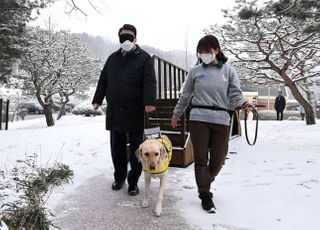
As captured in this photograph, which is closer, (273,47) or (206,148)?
(206,148)

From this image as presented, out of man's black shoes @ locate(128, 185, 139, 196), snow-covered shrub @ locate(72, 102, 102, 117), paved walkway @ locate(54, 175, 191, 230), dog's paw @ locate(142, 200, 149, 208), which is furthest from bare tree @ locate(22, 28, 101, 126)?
dog's paw @ locate(142, 200, 149, 208)

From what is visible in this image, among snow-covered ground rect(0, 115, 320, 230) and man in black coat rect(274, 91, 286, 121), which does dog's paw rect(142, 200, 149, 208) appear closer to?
snow-covered ground rect(0, 115, 320, 230)

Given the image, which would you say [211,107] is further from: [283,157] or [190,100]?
[283,157]

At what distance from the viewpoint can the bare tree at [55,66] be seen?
19.6m

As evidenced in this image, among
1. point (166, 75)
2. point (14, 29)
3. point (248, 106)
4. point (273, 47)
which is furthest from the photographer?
point (273, 47)

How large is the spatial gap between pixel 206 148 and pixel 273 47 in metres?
A: 10.8

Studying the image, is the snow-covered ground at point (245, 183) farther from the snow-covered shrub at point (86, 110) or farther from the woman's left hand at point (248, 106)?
the snow-covered shrub at point (86, 110)

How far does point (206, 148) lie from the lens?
3.60 metres

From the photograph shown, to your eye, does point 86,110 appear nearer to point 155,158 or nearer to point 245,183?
point 245,183

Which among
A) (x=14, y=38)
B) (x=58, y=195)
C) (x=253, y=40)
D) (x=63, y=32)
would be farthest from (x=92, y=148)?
(x=63, y=32)

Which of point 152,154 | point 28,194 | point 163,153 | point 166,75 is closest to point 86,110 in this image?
point 166,75

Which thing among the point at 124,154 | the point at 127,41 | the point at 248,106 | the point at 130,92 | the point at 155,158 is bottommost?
the point at 124,154

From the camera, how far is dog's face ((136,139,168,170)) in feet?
11.2

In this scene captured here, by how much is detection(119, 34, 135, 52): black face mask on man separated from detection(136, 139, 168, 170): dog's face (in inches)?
46.5
